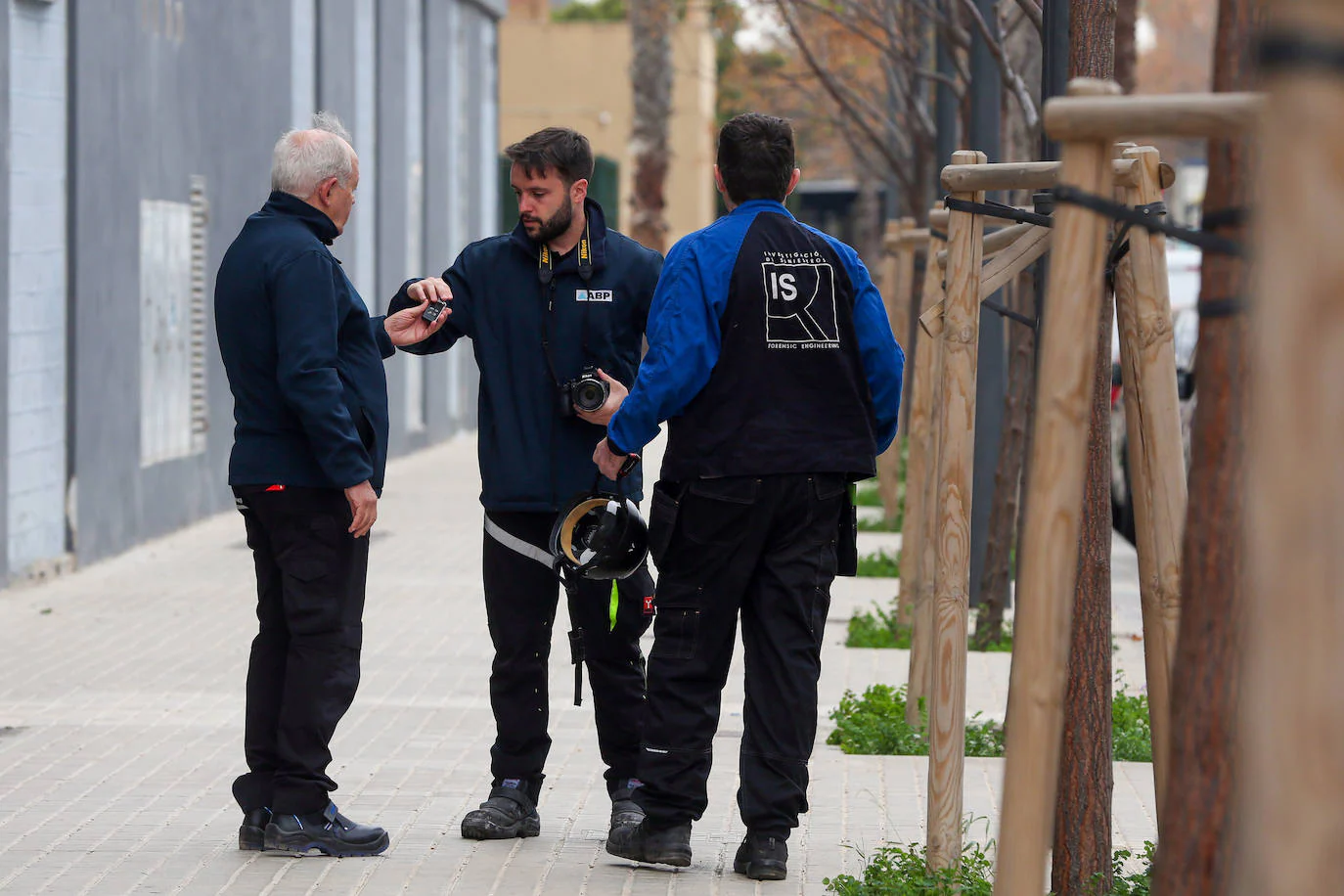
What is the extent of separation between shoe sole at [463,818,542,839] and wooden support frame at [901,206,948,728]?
1687 mm

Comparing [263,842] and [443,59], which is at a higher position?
[443,59]

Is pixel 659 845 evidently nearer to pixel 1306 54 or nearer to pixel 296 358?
pixel 296 358

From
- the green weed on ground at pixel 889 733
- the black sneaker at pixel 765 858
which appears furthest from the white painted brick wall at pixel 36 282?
the black sneaker at pixel 765 858

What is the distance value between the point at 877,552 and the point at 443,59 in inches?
491

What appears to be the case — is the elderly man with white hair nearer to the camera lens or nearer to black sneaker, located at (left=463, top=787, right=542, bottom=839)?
black sneaker, located at (left=463, top=787, right=542, bottom=839)

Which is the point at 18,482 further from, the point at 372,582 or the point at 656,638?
the point at 656,638

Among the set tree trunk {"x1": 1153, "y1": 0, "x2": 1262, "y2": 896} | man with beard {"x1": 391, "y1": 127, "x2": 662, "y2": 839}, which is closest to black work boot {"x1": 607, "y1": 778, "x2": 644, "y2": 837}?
man with beard {"x1": 391, "y1": 127, "x2": 662, "y2": 839}

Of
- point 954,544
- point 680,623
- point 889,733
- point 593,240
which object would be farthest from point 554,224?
point 889,733

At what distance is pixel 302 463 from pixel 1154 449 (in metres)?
2.29

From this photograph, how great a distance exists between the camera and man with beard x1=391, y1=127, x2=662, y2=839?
18.4ft

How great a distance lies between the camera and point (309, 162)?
18.0 ft

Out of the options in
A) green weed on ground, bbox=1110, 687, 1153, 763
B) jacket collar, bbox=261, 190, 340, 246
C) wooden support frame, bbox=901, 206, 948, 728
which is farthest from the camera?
wooden support frame, bbox=901, 206, 948, 728

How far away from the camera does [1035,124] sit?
8.55 m

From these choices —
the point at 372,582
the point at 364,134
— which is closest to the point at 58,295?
the point at 372,582
